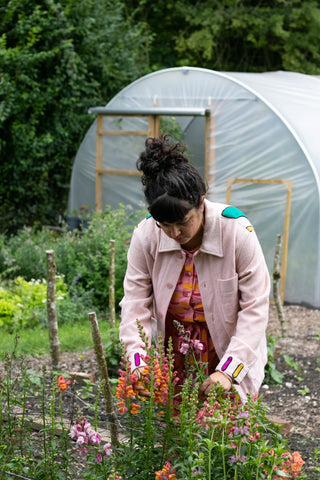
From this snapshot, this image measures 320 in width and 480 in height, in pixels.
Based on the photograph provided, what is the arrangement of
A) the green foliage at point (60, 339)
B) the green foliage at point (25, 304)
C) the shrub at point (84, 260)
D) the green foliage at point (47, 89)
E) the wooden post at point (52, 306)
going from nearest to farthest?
the wooden post at point (52, 306) < the green foliage at point (60, 339) < the green foliage at point (25, 304) < the shrub at point (84, 260) < the green foliage at point (47, 89)

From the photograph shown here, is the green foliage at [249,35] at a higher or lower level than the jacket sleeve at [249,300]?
higher

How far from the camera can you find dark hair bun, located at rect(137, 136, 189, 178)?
224 cm

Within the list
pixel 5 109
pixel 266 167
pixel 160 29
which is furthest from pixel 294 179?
pixel 160 29

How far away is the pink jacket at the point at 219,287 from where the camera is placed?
2.37 meters

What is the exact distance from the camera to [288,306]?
7723mm

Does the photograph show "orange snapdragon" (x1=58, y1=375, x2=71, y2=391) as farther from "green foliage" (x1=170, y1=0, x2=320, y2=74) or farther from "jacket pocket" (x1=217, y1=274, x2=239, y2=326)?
"green foliage" (x1=170, y1=0, x2=320, y2=74)

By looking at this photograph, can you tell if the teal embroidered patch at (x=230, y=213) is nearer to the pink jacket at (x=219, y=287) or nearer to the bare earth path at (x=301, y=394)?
the pink jacket at (x=219, y=287)

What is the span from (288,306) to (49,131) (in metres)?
4.81

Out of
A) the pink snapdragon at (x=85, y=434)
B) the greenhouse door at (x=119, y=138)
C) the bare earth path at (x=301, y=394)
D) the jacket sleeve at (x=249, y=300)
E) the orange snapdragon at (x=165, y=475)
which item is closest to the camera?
the orange snapdragon at (x=165, y=475)

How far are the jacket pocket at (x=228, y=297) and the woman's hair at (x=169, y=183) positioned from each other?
33cm

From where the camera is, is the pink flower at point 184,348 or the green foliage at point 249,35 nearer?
the pink flower at point 184,348

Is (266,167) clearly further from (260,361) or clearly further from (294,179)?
(260,361)

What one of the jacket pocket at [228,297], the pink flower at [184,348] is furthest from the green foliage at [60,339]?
the pink flower at [184,348]

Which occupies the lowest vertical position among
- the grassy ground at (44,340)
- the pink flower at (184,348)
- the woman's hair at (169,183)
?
the grassy ground at (44,340)
